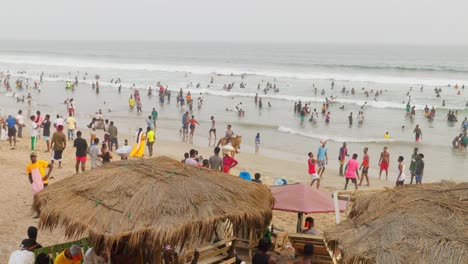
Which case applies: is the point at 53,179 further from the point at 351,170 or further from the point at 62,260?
the point at 351,170

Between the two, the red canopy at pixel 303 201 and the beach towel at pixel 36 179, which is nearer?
the red canopy at pixel 303 201

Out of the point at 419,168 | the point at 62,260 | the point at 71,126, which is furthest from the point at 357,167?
the point at 71,126

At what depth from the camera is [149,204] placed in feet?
19.1

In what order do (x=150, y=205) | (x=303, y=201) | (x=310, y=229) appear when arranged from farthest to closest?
1. (x=303, y=201)
2. (x=310, y=229)
3. (x=150, y=205)

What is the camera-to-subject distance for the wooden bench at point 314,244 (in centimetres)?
745

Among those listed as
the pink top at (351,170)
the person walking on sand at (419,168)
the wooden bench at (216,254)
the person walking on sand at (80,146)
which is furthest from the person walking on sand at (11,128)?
the person walking on sand at (419,168)

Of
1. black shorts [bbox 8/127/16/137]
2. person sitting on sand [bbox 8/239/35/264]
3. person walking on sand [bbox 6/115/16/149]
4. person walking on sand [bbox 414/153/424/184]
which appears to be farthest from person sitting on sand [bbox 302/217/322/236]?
black shorts [bbox 8/127/16/137]

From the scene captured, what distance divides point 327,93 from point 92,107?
20.9 meters

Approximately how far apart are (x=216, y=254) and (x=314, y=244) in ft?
4.61

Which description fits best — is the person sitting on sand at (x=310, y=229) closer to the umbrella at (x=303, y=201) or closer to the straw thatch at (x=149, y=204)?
the umbrella at (x=303, y=201)

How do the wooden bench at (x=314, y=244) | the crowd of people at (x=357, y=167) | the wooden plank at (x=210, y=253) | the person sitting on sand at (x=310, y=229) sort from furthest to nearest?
the crowd of people at (x=357, y=167), the person sitting on sand at (x=310, y=229), the wooden bench at (x=314, y=244), the wooden plank at (x=210, y=253)

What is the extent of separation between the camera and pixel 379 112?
114 feet

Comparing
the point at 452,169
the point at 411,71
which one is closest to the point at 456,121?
the point at 452,169

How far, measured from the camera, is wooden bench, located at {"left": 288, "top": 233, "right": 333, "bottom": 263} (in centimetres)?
745
